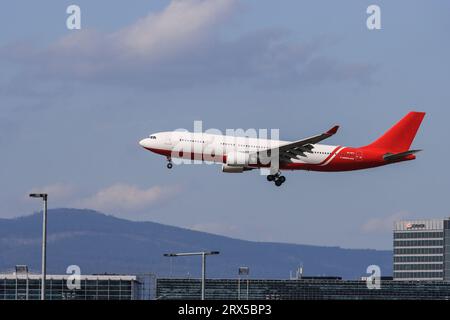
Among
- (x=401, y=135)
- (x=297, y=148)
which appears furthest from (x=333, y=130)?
(x=401, y=135)

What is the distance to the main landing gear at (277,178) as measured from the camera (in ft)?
434

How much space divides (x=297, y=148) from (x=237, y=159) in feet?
30.6

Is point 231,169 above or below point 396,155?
below

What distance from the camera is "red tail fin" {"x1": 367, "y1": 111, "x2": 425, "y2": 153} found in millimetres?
144625

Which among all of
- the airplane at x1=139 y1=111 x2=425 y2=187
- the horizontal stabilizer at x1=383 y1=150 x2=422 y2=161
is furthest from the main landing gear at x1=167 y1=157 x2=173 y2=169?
the horizontal stabilizer at x1=383 y1=150 x2=422 y2=161

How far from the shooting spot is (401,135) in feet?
485

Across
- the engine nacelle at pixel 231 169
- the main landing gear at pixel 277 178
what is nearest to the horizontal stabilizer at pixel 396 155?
the main landing gear at pixel 277 178

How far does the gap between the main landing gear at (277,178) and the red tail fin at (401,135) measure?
15344 millimetres

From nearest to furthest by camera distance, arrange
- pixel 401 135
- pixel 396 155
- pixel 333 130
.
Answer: pixel 333 130, pixel 396 155, pixel 401 135

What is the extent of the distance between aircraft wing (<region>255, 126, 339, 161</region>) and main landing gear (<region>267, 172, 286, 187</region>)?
2.41 meters

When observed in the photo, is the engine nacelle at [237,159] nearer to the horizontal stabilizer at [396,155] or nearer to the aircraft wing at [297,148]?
the aircraft wing at [297,148]

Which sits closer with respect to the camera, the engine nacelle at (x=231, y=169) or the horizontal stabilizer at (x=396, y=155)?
the engine nacelle at (x=231, y=169)

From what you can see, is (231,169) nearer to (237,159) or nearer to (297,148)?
(237,159)

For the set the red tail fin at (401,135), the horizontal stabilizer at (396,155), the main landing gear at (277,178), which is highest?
the red tail fin at (401,135)
